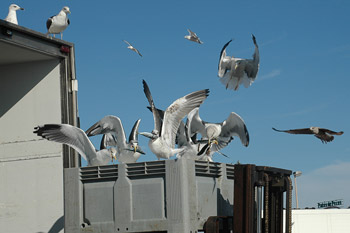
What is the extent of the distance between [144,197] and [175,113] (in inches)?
118

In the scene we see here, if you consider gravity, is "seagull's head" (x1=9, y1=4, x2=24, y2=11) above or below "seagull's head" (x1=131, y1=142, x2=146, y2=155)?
above

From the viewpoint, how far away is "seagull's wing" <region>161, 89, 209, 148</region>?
36.7 feet

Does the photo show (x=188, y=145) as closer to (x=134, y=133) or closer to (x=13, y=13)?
(x=134, y=133)

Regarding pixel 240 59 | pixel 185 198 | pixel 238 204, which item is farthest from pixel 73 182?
pixel 240 59

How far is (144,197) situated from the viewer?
845 centimetres

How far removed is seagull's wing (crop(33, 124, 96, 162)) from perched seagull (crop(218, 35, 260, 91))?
5790 mm

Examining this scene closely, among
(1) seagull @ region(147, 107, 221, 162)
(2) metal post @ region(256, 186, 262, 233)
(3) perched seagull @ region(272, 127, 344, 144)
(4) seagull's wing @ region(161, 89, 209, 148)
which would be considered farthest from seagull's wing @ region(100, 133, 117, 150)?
(2) metal post @ region(256, 186, 262, 233)

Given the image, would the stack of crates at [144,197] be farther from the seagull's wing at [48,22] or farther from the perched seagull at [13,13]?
the perched seagull at [13,13]

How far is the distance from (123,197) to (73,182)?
796 mm

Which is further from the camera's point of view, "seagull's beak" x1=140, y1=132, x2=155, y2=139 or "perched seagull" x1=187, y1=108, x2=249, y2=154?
"perched seagull" x1=187, y1=108, x2=249, y2=154

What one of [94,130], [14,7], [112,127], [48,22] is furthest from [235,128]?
[14,7]

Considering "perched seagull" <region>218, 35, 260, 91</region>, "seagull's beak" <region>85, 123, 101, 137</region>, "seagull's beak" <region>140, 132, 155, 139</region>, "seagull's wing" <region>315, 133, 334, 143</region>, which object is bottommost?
"seagull's wing" <region>315, 133, 334, 143</region>

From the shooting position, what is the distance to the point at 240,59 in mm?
15617

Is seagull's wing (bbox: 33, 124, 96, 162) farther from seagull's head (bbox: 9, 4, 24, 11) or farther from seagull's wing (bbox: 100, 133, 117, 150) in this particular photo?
seagull's head (bbox: 9, 4, 24, 11)
